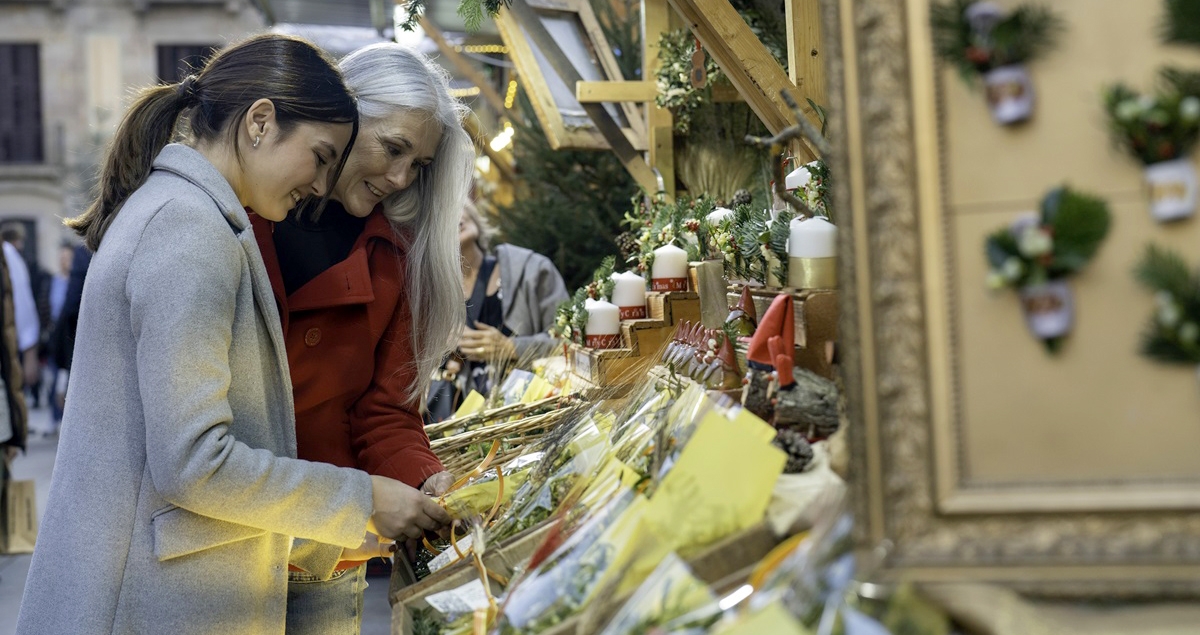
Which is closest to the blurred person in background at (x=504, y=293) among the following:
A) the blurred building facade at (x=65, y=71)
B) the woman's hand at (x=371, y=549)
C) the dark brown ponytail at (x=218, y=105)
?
the woman's hand at (x=371, y=549)

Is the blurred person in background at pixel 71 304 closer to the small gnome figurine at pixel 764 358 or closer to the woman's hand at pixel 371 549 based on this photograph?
the woman's hand at pixel 371 549

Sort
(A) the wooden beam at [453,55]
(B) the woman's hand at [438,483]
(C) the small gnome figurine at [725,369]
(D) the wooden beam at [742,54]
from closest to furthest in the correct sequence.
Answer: (C) the small gnome figurine at [725,369] < (B) the woman's hand at [438,483] < (D) the wooden beam at [742,54] < (A) the wooden beam at [453,55]

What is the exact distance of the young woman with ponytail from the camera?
5.45ft

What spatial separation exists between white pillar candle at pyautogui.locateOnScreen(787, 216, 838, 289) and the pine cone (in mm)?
361

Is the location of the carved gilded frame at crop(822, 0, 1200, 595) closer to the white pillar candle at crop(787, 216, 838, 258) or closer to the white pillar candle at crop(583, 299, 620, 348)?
the white pillar candle at crop(787, 216, 838, 258)

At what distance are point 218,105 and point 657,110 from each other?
102 inches

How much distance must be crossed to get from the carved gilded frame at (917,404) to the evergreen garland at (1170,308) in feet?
0.39

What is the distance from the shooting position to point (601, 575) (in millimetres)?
1311

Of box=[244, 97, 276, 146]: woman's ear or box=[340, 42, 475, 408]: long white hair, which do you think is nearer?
box=[244, 97, 276, 146]: woman's ear

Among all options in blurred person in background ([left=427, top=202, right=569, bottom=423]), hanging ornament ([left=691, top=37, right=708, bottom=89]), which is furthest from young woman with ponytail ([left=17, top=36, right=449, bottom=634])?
blurred person in background ([left=427, top=202, right=569, bottom=423])

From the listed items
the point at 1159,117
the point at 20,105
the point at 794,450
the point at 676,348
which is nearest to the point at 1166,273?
the point at 1159,117

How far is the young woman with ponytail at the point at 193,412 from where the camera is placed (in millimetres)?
1662

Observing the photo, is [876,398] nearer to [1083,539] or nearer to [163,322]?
[1083,539]

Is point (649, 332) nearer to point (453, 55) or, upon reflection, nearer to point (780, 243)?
point (780, 243)
